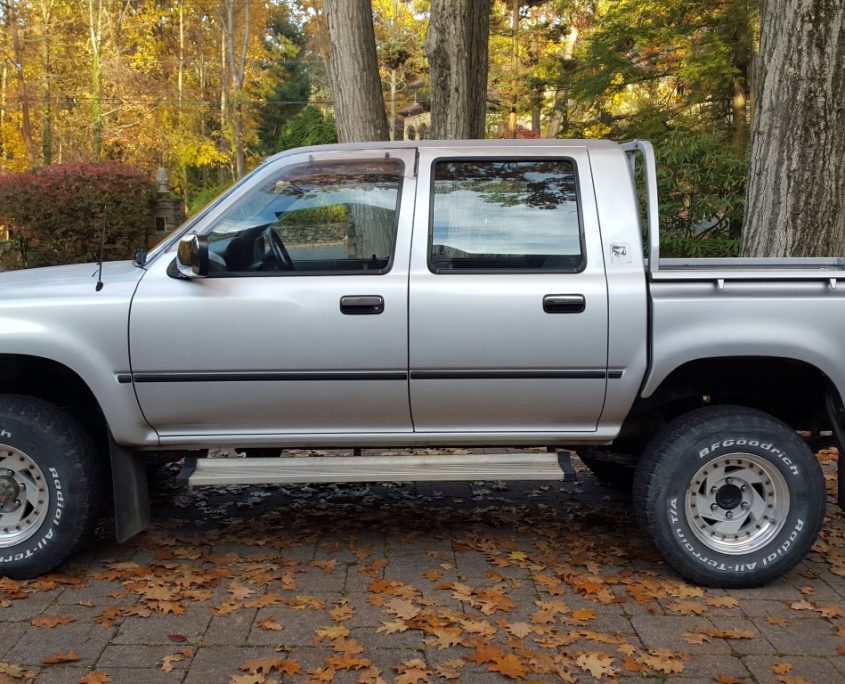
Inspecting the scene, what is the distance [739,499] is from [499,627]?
4.63ft

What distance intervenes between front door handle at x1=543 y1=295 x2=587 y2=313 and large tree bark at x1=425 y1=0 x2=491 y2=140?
4.62 metres

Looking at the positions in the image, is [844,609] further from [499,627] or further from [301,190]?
[301,190]

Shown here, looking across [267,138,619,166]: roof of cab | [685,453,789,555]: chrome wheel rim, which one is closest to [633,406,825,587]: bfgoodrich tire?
[685,453,789,555]: chrome wheel rim

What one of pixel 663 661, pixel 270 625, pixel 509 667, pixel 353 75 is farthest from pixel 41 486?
pixel 353 75

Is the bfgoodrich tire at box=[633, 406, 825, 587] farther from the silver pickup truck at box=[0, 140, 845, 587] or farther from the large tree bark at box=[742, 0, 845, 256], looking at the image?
the large tree bark at box=[742, 0, 845, 256]

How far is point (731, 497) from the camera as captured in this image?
14.8ft

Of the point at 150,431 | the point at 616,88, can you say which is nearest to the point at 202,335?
the point at 150,431

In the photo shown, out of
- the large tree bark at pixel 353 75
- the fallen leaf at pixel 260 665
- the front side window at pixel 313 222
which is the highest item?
the large tree bark at pixel 353 75

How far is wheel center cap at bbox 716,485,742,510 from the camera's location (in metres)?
4.50

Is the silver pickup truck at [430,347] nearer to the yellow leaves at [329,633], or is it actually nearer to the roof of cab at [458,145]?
the roof of cab at [458,145]

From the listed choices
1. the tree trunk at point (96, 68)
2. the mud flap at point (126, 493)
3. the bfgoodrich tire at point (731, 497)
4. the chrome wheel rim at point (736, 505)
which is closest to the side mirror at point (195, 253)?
the mud flap at point (126, 493)

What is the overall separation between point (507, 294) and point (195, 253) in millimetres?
1465

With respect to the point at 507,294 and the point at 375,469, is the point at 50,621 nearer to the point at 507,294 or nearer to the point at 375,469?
the point at 375,469

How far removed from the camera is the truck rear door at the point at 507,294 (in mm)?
4336
